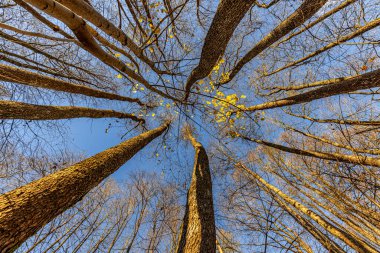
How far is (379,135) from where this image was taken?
474 cm

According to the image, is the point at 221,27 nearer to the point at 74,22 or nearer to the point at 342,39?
the point at 74,22

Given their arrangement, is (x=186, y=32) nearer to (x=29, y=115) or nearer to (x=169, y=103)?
(x=169, y=103)

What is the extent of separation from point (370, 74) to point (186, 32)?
3615 mm

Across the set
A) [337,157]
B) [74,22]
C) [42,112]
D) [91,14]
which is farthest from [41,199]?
[337,157]

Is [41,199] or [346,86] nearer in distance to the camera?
[41,199]

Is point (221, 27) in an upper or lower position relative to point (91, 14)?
upper

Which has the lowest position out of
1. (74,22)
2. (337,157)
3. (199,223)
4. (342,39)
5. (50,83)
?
(199,223)

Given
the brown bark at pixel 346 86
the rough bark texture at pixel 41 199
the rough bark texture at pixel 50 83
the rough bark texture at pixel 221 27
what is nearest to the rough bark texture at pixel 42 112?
the rough bark texture at pixel 50 83

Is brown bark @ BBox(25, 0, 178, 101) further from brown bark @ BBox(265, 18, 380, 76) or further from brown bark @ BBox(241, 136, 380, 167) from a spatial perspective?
A: brown bark @ BBox(241, 136, 380, 167)

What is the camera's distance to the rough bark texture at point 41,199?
1.83 metres

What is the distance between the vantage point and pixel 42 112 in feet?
13.9

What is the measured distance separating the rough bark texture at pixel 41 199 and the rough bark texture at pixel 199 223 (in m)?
1.74

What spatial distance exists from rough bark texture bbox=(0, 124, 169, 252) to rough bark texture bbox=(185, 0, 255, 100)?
6.98ft

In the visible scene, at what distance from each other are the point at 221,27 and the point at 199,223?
10.6 ft
